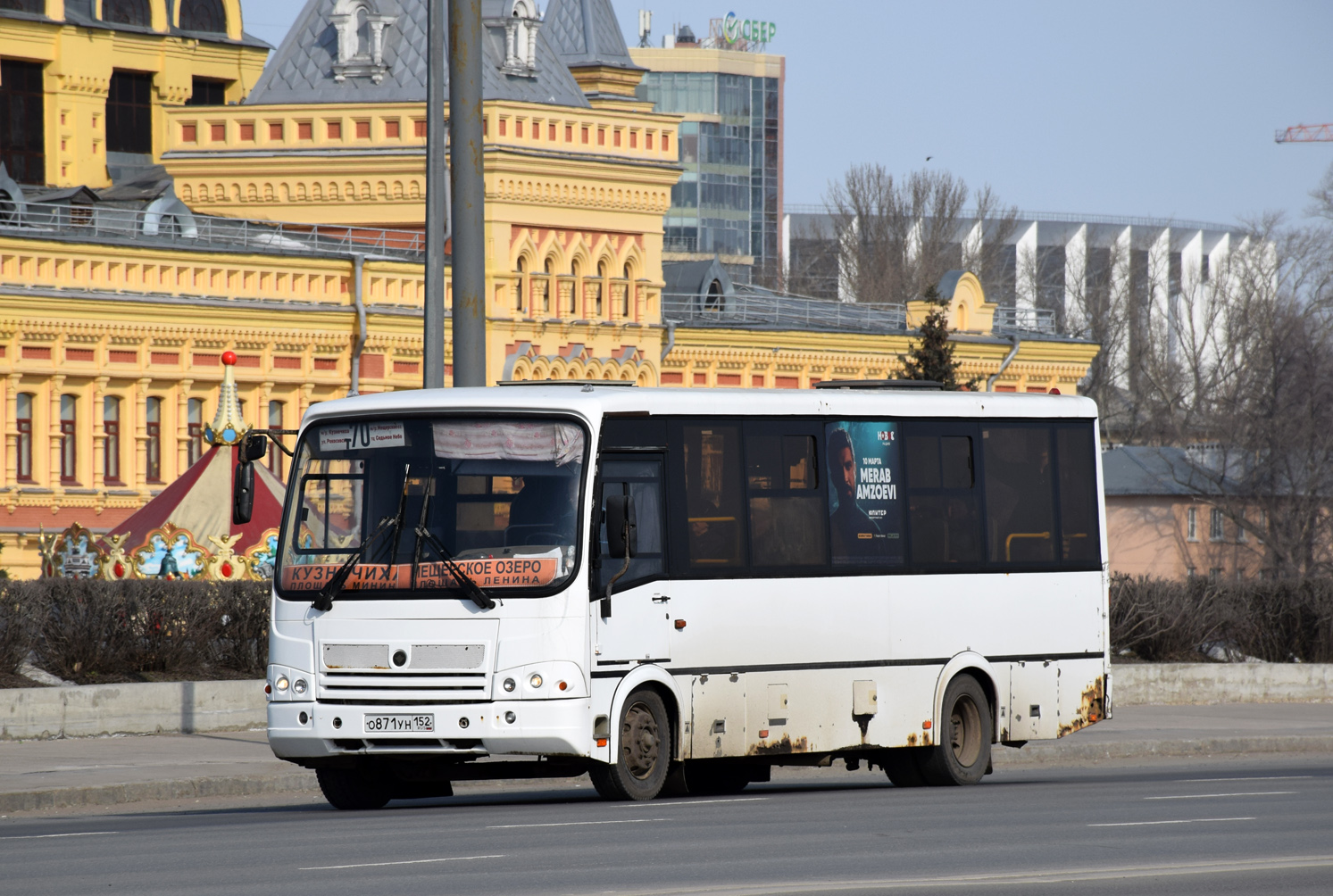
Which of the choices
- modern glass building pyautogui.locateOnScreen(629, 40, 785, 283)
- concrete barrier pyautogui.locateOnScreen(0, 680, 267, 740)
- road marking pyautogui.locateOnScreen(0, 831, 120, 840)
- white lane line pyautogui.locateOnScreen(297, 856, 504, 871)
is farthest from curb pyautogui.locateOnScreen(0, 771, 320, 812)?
modern glass building pyautogui.locateOnScreen(629, 40, 785, 283)

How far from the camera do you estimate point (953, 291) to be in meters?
58.1

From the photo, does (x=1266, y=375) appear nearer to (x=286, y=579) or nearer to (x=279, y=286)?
(x=279, y=286)

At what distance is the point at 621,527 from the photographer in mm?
16406

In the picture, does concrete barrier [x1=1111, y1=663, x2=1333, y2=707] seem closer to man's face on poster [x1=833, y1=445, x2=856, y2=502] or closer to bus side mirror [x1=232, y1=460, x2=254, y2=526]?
man's face on poster [x1=833, y1=445, x2=856, y2=502]

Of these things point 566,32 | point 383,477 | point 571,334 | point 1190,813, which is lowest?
point 1190,813

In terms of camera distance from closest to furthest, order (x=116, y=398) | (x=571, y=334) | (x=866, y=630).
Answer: (x=866, y=630), (x=116, y=398), (x=571, y=334)

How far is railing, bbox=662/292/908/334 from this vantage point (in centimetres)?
5344

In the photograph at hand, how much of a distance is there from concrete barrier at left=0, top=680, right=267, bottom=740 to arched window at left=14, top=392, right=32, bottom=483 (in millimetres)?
15751

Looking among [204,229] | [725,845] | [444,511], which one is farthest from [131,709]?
[204,229]

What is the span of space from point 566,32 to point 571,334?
11611mm

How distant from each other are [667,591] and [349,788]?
2.72 metres

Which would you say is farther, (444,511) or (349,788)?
(349,788)

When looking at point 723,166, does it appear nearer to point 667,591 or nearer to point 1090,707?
point 1090,707

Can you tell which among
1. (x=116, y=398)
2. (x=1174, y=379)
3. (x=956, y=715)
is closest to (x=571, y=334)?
(x=116, y=398)
